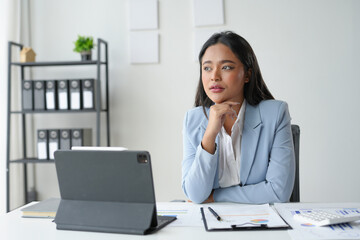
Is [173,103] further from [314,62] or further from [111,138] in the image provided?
[314,62]

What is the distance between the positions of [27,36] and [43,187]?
134 centimetres

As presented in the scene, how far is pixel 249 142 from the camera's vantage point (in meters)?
1.68

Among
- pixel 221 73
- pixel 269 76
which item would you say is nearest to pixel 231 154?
pixel 221 73

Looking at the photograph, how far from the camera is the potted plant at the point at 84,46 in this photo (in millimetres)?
3381

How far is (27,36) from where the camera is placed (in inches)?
145

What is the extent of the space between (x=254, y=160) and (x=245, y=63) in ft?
1.35

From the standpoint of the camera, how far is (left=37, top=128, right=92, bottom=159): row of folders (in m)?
3.32

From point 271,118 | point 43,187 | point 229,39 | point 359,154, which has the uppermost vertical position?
point 229,39

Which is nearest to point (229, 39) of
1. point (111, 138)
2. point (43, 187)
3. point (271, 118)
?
point (271, 118)

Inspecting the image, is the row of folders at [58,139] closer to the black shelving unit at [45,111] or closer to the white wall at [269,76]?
the black shelving unit at [45,111]

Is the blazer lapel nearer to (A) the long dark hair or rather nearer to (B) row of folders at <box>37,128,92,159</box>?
(A) the long dark hair

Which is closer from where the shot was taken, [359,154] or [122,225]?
[122,225]

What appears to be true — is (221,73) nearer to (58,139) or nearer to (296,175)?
(296,175)

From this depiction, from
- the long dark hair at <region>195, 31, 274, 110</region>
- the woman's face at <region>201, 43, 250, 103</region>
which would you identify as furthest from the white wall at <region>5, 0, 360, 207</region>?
the woman's face at <region>201, 43, 250, 103</region>
